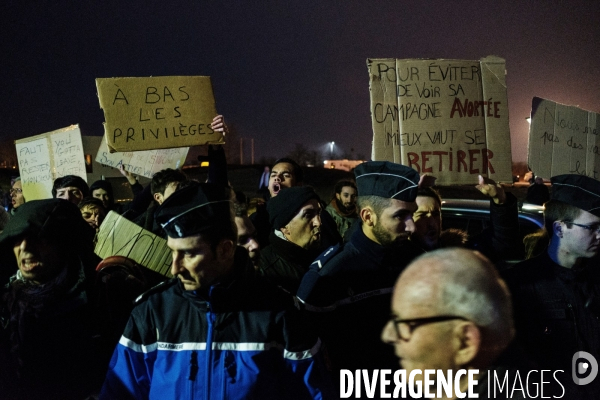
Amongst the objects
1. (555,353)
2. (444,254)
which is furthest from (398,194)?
(444,254)

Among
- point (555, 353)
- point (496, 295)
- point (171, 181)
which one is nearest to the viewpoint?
point (496, 295)

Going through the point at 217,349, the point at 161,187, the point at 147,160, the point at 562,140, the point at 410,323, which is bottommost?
the point at 217,349

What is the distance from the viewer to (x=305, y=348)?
2213mm

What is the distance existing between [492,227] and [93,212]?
3332 mm

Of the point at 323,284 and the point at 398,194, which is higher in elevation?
the point at 398,194

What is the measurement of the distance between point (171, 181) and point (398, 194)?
200cm

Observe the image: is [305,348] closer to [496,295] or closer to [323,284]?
[323,284]

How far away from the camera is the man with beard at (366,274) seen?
2.71 m

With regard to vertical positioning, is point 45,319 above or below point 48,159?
below

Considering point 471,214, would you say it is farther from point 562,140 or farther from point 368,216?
point 368,216

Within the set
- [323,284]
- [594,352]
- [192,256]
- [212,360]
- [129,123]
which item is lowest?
[594,352]

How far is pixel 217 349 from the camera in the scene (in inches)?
84.0

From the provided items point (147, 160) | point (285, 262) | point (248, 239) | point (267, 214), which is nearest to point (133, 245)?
point (248, 239)

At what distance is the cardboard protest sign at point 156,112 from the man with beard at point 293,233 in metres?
1.18
